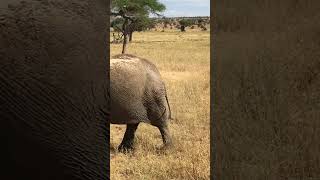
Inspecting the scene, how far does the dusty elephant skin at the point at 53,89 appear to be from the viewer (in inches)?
44.9

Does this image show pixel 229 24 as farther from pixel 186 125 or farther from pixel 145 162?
pixel 186 125

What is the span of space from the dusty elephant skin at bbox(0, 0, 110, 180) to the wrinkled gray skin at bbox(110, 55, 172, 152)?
396cm

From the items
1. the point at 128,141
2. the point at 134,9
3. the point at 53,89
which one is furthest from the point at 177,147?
the point at 134,9

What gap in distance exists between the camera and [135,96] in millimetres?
5289

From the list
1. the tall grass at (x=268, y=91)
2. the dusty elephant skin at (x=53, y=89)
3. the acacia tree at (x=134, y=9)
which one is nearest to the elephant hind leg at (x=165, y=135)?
the tall grass at (x=268, y=91)

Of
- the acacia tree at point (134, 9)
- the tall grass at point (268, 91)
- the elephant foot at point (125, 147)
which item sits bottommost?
the elephant foot at point (125, 147)

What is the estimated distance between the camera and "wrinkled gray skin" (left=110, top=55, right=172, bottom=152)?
17.2 ft

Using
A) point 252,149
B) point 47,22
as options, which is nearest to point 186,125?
point 252,149

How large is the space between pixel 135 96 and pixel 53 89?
4.11m

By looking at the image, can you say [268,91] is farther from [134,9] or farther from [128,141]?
[134,9]

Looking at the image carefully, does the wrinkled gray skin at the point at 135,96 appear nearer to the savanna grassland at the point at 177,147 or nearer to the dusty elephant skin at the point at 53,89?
the savanna grassland at the point at 177,147

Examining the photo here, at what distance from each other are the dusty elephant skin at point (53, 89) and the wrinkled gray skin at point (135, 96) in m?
3.96

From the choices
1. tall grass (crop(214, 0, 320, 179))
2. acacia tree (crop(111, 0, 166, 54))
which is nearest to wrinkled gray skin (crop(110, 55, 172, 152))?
tall grass (crop(214, 0, 320, 179))

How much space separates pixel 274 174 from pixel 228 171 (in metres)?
0.17
